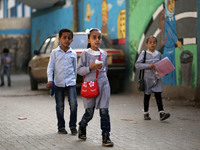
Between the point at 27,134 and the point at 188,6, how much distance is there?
535cm

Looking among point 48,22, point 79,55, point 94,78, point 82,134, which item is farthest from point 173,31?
point 48,22

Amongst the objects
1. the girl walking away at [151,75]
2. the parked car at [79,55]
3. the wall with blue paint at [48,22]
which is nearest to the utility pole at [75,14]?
the wall with blue paint at [48,22]

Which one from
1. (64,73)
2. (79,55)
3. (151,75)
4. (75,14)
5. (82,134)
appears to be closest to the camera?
(82,134)

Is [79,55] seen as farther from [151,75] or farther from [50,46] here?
[151,75]

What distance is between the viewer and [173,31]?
10328 mm

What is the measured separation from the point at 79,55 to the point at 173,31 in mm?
2503

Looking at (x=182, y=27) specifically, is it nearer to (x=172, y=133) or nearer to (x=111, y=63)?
(x=111, y=63)

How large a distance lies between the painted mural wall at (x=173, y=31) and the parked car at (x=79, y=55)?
0.60 meters

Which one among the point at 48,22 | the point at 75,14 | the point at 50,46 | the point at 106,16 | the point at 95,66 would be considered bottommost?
the point at 95,66

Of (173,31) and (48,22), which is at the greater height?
(48,22)

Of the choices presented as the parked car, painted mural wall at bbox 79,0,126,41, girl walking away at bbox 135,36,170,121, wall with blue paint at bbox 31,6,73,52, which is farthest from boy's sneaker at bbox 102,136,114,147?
wall with blue paint at bbox 31,6,73,52

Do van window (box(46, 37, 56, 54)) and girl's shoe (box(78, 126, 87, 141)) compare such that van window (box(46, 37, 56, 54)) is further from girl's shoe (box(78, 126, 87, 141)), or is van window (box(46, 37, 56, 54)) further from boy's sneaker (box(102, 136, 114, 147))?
boy's sneaker (box(102, 136, 114, 147))

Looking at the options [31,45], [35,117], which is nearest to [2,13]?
[31,45]

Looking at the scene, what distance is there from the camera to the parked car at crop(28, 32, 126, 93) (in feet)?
37.9
